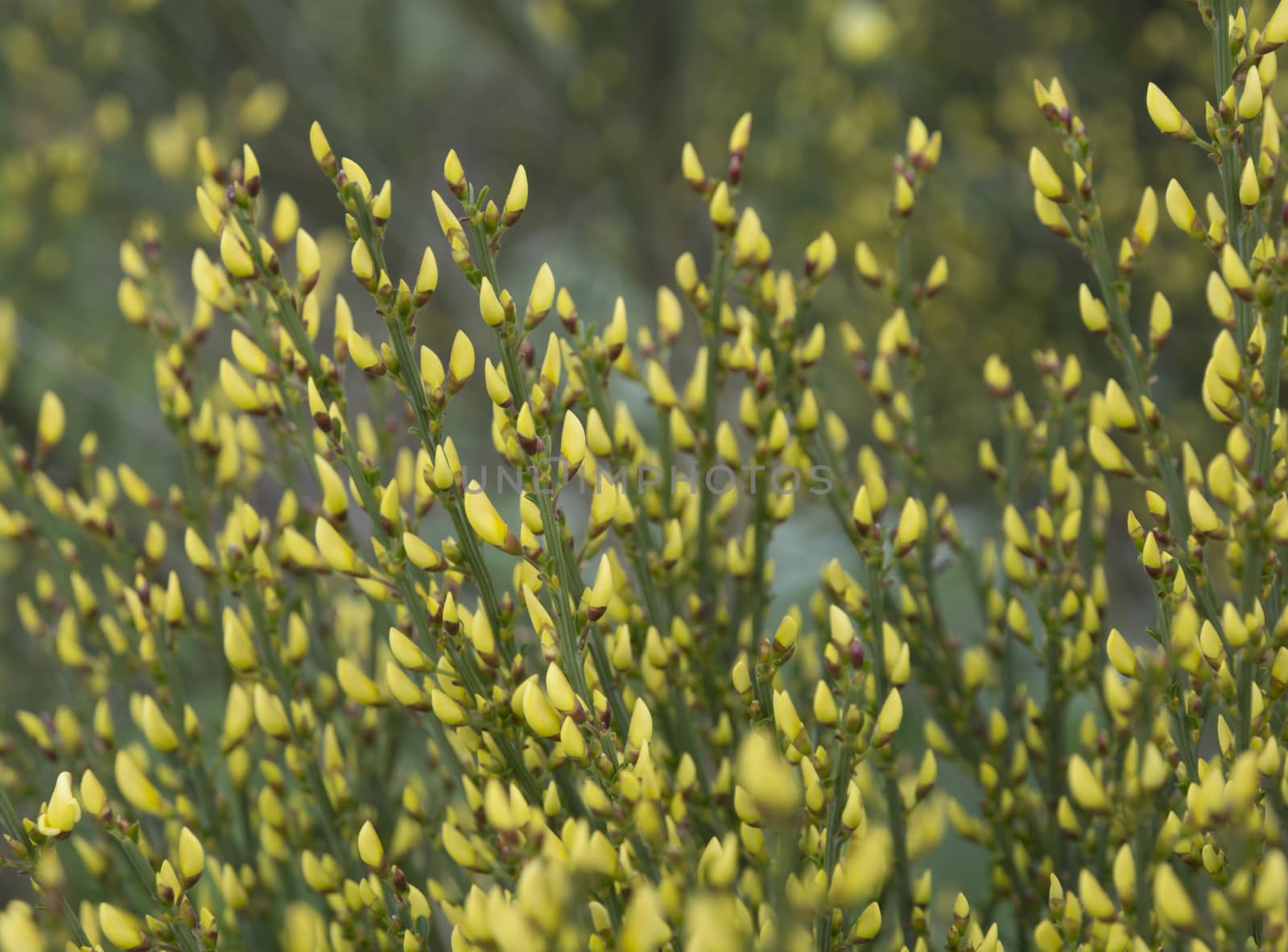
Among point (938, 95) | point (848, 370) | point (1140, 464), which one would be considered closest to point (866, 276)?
point (1140, 464)

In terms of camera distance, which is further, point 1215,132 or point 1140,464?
point 1140,464

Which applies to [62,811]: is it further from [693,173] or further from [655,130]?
[655,130]

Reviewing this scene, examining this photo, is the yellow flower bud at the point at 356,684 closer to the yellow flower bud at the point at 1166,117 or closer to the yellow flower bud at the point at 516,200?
the yellow flower bud at the point at 516,200

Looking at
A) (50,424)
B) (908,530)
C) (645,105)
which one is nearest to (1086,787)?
(908,530)

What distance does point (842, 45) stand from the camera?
2.76 meters

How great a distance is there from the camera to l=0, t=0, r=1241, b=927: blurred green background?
265 cm

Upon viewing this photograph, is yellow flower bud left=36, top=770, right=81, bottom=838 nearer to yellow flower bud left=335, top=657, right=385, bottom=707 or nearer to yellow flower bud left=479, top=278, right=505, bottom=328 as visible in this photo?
yellow flower bud left=335, top=657, right=385, bottom=707

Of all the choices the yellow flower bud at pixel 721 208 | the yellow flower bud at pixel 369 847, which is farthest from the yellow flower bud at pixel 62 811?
the yellow flower bud at pixel 721 208

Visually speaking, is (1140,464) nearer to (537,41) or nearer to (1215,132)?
(537,41)

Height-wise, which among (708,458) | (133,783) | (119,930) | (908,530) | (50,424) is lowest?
(119,930)

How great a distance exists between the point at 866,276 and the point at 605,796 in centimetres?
59

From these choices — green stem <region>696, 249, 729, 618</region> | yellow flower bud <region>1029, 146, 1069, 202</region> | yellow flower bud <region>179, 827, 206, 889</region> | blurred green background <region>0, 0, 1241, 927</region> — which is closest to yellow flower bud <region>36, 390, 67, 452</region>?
yellow flower bud <region>179, 827, 206, 889</region>

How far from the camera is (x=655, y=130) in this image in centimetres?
284

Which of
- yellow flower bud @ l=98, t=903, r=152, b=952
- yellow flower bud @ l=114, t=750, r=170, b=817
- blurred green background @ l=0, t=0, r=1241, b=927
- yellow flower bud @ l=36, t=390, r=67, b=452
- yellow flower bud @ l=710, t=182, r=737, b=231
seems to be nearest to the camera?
yellow flower bud @ l=98, t=903, r=152, b=952
